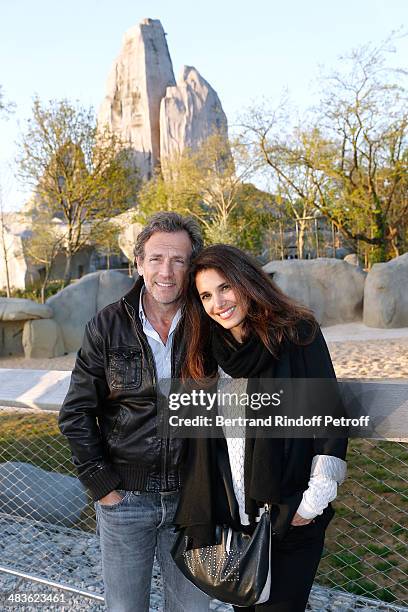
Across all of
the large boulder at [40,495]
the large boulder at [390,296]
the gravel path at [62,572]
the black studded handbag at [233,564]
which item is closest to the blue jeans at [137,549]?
the black studded handbag at [233,564]

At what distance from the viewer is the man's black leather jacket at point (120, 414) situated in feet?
5.37

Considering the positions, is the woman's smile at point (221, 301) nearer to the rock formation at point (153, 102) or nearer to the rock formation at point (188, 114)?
the rock formation at point (188, 114)

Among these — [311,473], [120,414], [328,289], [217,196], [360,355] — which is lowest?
[360,355]

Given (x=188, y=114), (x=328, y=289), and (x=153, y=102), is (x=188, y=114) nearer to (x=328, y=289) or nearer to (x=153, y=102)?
(x=153, y=102)

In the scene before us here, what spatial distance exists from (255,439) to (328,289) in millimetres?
12815

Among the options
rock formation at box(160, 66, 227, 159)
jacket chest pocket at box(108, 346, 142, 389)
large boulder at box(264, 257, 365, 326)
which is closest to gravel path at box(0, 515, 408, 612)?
jacket chest pocket at box(108, 346, 142, 389)

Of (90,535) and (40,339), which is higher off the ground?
(90,535)

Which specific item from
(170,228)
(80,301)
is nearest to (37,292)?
(80,301)

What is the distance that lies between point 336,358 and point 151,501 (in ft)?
27.1

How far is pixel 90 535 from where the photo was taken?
8.94 ft

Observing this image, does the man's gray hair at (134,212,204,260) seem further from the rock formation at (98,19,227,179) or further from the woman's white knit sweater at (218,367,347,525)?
the rock formation at (98,19,227,179)

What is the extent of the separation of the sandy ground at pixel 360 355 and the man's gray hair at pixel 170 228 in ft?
20.9

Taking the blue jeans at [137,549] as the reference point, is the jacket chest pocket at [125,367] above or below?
above

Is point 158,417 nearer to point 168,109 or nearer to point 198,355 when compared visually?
point 198,355
